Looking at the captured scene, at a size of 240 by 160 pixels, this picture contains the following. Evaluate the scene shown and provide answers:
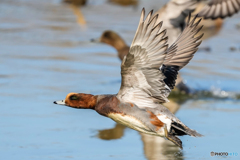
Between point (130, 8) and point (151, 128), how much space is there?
1054cm

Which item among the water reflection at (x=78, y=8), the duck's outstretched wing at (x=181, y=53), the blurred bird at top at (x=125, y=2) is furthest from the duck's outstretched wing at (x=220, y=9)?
the blurred bird at top at (x=125, y=2)

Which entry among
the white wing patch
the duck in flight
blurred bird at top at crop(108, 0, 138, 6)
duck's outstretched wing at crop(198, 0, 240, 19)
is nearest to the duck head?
the duck in flight

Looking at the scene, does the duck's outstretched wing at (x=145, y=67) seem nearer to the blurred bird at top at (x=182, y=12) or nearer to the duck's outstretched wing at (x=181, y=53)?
the duck's outstretched wing at (x=181, y=53)

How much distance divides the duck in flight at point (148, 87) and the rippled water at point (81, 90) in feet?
1.62

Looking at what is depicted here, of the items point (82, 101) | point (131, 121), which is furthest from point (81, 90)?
point (131, 121)

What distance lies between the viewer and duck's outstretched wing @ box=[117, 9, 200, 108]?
396 cm

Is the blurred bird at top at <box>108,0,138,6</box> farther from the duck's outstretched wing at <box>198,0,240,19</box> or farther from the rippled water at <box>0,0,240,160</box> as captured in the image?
the duck's outstretched wing at <box>198,0,240,19</box>

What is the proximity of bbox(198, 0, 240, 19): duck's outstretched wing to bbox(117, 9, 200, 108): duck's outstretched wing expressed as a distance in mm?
3058

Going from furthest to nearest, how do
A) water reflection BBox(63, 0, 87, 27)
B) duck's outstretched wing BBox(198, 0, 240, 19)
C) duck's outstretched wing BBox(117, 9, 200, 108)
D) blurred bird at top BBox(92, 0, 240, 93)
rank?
water reflection BBox(63, 0, 87, 27), duck's outstretched wing BBox(198, 0, 240, 19), blurred bird at top BBox(92, 0, 240, 93), duck's outstretched wing BBox(117, 9, 200, 108)

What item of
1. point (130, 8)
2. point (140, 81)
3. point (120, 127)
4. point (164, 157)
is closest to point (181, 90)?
point (120, 127)

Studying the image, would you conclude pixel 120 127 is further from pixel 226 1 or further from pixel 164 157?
pixel 226 1

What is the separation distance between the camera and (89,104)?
15.7 feet

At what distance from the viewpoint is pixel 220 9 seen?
7426 mm

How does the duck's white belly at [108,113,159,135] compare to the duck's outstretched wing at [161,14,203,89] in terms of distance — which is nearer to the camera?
the duck's white belly at [108,113,159,135]
